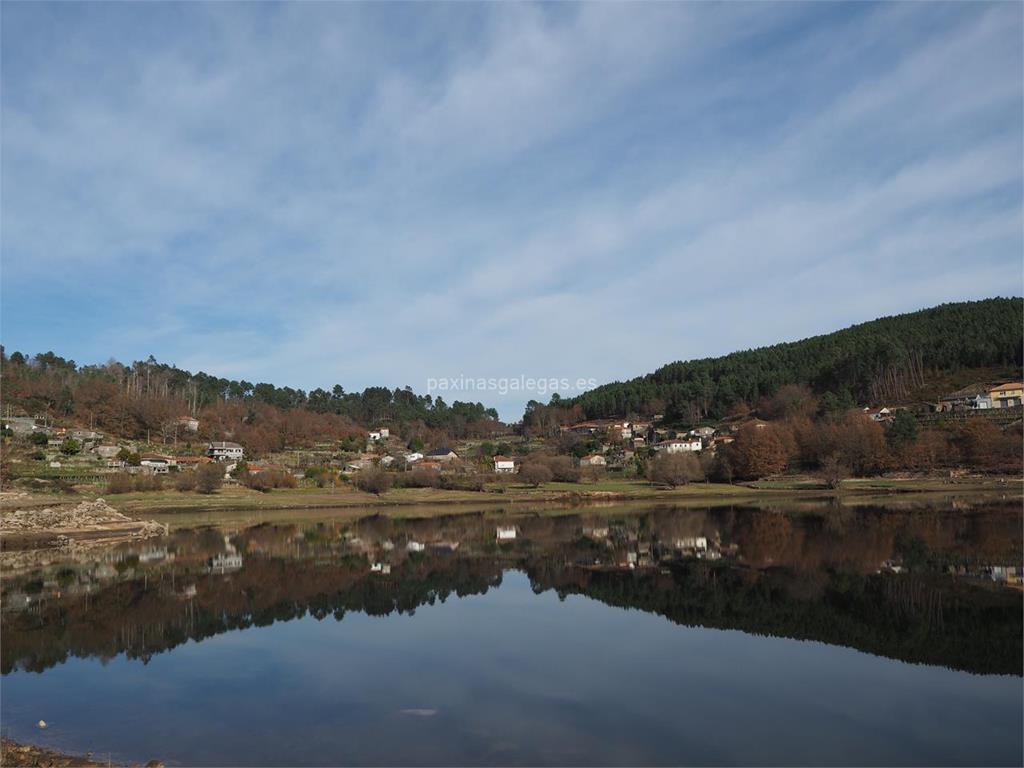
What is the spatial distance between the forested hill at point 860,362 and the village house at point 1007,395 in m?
19.0

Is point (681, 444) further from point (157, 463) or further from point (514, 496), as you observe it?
point (157, 463)

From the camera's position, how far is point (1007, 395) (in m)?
113

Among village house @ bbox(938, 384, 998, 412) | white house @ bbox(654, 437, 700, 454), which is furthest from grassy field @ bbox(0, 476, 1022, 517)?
village house @ bbox(938, 384, 998, 412)

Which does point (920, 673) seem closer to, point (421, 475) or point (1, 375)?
point (421, 475)

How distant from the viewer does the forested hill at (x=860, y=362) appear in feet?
452

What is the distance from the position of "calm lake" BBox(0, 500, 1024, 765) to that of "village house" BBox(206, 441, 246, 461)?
278 ft

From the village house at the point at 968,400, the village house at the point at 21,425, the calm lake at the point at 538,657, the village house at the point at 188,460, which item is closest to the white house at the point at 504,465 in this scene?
the village house at the point at 188,460

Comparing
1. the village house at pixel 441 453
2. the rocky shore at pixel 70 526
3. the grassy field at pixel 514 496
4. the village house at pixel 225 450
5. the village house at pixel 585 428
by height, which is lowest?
the grassy field at pixel 514 496

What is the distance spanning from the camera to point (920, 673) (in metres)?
13.2

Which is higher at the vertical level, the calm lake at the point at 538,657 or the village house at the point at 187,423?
the village house at the point at 187,423

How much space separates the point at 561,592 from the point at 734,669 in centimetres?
1086

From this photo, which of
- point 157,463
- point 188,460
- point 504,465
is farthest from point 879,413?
point 157,463

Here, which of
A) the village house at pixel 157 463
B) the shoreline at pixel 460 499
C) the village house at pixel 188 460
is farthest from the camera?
the village house at pixel 188 460

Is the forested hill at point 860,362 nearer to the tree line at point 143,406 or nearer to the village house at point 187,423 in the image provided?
the tree line at point 143,406
